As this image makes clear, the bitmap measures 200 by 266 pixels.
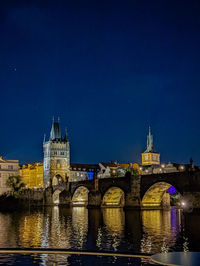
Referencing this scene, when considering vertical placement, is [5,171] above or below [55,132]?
below

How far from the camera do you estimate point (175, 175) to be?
65875mm

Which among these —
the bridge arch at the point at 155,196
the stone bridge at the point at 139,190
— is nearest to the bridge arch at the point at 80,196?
the stone bridge at the point at 139,190

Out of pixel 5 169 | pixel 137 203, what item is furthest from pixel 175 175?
pixel 5 169

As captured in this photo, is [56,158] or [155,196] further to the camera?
[56,158]

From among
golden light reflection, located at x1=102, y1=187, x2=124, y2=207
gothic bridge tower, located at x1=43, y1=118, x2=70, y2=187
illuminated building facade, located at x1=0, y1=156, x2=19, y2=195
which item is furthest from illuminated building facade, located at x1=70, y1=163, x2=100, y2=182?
golden light reflection, located at x1=102, y1=187, x2=124, y2=207

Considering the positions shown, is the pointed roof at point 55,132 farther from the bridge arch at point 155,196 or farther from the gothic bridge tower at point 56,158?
the bridge arch at point 155,196

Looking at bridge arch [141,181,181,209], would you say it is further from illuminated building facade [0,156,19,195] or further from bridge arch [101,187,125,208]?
illuminated building facade [0,156,19,195]

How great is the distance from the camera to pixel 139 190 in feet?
250

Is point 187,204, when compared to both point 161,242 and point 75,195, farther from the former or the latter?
point 75,195

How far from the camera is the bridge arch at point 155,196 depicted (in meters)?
73.2

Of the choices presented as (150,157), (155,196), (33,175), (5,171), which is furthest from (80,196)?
(150,157)

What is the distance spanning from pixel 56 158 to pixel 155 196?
95254 mm

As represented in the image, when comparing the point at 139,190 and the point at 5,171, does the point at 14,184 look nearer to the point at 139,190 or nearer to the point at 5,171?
the point at 5,171

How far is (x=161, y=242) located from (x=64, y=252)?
30.5 feet
